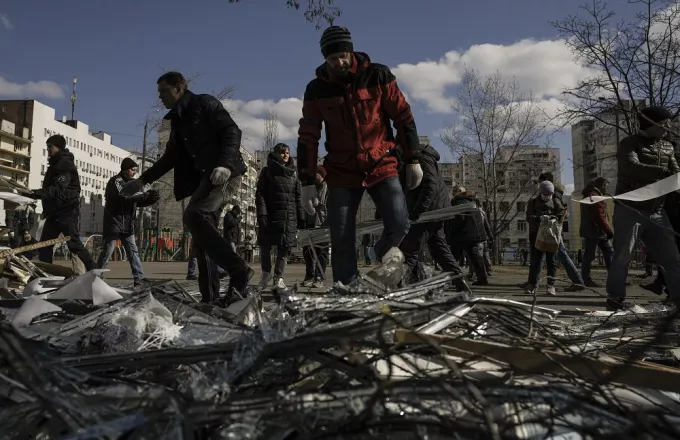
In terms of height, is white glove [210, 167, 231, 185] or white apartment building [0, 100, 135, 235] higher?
Answer: white apartment building [0, 100, 135, 235]

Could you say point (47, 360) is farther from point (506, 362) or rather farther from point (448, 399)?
point (506, 362)

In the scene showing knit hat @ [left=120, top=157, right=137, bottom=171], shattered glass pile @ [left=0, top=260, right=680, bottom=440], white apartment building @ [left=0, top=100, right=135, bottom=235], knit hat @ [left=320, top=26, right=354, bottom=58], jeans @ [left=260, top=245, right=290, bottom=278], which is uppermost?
white apartment building @ [left=0, top=100, right=135, bottom=235]

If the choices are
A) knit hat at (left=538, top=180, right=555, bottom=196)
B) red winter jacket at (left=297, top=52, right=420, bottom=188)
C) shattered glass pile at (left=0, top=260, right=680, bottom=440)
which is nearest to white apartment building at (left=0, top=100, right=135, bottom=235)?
knit hat at (left=538, top=180, right=555, bottom=196)

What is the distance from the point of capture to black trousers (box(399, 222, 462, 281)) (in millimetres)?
5801

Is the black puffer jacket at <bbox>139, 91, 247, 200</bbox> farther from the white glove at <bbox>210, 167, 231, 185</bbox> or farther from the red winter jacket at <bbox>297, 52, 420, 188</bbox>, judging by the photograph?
the red winter jacket at <bbox>297, 52, 420, 188</bbox>

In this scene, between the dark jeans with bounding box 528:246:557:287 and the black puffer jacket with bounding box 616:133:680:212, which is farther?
the dark jeans with bounding box 528:246:557:287

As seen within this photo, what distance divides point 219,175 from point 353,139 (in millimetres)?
1170

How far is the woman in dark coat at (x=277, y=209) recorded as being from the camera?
24.1ft

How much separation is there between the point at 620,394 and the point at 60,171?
7075 millimetres

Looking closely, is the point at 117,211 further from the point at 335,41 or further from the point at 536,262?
the point at 536,262

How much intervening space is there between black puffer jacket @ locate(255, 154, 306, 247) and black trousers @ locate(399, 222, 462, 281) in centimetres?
214

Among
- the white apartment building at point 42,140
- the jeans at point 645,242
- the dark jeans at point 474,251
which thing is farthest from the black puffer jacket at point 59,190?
the white apartment building at point 42,140

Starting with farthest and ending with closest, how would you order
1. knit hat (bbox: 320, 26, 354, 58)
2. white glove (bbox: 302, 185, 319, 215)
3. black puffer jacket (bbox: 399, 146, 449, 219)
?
black puffer jacket (bbox: 399, 146, 449, 219), white glove (bbox: 302, 185, 319, 215), knit hat (bbox: 320, 26, 354, 58)

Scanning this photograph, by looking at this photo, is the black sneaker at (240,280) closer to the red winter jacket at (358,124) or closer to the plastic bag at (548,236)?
the red winter jacket at (358,124)
